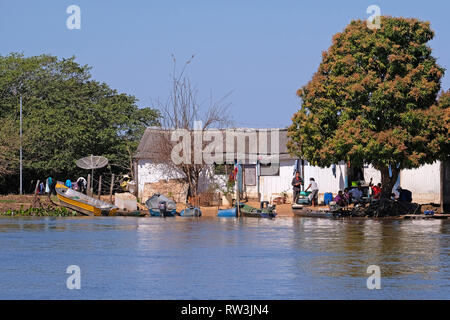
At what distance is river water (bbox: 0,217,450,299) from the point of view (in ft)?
63.3

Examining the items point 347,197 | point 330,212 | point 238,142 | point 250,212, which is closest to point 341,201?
point 347,197

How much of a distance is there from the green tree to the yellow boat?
38.3 ft

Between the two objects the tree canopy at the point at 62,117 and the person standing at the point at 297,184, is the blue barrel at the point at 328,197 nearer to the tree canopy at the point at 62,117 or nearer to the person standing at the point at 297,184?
the person standing at the point at 297,184

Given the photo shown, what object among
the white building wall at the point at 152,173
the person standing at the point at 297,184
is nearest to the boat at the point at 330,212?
the person standing at the point at 297,184

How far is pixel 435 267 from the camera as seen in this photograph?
22.7 meters

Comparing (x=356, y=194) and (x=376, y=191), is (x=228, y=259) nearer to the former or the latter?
(x=356, y=194)

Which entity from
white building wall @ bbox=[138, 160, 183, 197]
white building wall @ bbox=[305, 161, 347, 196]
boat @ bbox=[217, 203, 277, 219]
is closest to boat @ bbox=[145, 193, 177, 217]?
boat @ bbox=[217, 203, 277, 219]

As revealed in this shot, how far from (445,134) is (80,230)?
53.6ft

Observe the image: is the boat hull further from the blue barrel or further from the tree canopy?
the tree canopy

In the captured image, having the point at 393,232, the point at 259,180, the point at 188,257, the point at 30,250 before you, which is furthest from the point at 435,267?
the point at 259,180

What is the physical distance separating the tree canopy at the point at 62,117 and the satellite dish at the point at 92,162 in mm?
2044

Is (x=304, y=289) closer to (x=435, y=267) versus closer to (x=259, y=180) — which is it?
(x=435, y=267)
